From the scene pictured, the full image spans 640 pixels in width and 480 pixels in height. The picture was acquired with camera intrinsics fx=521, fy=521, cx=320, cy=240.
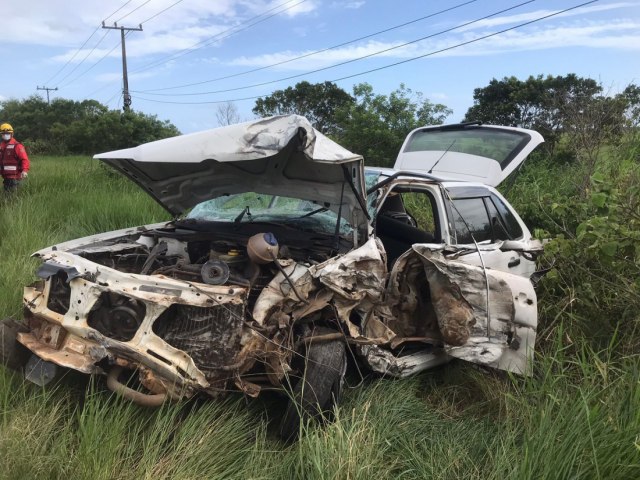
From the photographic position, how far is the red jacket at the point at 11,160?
383 inches

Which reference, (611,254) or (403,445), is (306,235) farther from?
(611,254)

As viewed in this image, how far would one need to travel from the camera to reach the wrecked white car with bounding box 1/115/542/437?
118 inches

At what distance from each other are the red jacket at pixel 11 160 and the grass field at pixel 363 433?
769cm

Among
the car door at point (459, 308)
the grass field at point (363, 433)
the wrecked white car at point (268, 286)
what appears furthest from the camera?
the car door at point (459, 308)

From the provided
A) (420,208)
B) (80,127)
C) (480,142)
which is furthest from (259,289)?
(80,127)

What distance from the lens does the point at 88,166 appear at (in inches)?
510

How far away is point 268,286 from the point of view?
3285mm

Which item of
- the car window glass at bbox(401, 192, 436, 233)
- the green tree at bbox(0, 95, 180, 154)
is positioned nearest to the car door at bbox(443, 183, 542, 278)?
the car window glass at bbox(401, 192, 436, 233)

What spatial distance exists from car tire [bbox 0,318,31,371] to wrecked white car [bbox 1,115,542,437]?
0.01m

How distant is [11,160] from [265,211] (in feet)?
23.9

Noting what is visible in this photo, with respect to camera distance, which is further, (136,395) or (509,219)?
(509,219)

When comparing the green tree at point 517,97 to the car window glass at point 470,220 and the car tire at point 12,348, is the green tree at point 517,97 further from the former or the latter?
the car tire at point 12,348

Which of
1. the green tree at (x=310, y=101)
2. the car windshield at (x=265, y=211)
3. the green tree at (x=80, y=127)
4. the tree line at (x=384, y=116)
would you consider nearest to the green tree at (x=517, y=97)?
the tree line at (x=384, y=116)

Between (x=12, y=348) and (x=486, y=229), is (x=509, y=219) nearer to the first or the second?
(x=486, y=229)
